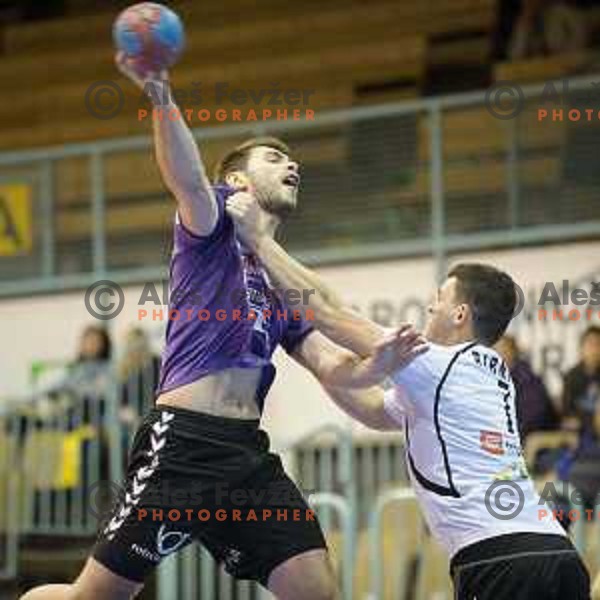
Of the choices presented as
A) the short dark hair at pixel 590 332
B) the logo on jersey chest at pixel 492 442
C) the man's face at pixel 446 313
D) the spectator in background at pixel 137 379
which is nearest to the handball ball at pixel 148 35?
the man's face at pixel 446 313

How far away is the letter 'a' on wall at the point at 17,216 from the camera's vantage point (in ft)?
45.1

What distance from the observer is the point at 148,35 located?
559cm

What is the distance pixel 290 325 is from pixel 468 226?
5.72 m

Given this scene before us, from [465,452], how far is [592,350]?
4954 mm

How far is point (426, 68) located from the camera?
607 inches

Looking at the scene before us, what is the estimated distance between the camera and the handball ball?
560 centimetres

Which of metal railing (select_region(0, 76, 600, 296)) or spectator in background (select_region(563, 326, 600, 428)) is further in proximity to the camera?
metal railing (select_region(0, 76, 600, 296))

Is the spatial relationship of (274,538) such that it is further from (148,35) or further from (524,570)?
(148,35)

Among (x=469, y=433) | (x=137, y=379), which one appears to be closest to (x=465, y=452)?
(x=469, y=433)

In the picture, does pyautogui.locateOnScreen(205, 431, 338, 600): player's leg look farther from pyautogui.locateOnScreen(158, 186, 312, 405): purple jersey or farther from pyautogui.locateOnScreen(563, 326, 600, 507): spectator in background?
pyautogui.locateOnScreen(563, 326, 600, 507): spectator in background

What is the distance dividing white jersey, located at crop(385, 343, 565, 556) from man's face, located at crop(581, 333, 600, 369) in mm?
4777

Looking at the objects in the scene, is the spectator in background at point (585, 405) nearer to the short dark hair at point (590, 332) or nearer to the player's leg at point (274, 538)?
the short dark hair at point (590, 332)

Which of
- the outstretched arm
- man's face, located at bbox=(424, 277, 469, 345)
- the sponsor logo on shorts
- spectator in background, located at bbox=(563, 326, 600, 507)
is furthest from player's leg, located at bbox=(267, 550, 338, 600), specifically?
spectator in background, located at bbox=(563, 326, 600, 507)

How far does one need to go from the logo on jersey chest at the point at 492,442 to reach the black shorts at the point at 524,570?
0.32 m
